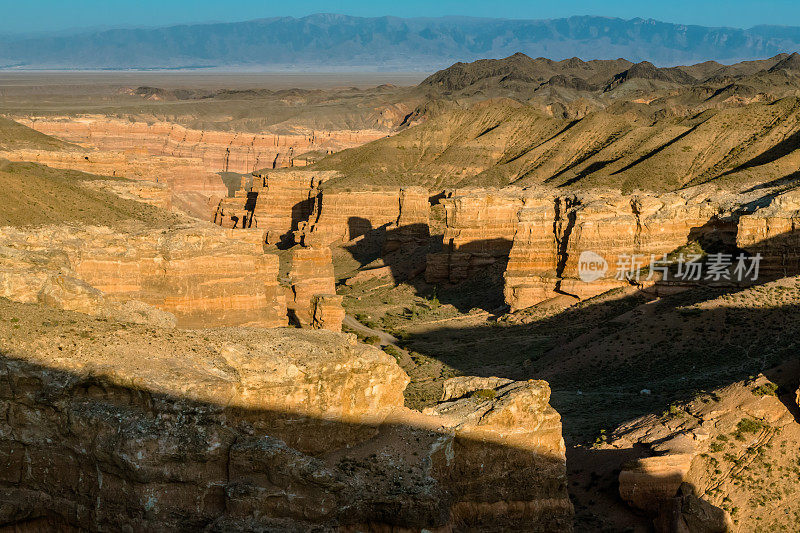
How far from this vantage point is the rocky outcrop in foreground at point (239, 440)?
14.4m

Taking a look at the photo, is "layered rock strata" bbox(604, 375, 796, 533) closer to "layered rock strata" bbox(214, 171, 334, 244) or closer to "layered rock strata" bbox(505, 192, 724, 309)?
"layered rock strata" bbox(505, 192, 724, 309)

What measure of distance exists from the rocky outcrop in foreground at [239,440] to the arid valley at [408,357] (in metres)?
0.04

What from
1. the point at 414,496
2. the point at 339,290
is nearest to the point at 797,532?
the point at 414,496

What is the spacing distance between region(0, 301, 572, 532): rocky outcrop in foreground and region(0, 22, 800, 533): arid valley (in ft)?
0.12

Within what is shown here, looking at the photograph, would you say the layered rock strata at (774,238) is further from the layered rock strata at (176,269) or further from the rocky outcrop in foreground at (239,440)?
the rocky outcrop in foreground at (239,440)

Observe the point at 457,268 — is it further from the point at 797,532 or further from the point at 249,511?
the point at 249,511

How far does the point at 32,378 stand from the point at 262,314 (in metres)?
22.2

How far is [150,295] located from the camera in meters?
34.3

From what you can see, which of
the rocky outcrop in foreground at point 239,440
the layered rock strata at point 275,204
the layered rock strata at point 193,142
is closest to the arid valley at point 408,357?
the rocky outcrop in foreground at point 239,440

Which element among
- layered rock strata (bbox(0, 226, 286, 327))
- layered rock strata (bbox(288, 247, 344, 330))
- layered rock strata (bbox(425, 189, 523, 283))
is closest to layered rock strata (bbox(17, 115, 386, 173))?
layered rock strata (bbox(425, 189, 523, 283))

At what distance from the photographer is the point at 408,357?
42688mm

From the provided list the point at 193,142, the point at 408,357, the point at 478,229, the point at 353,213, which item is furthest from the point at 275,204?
the point at 193,142

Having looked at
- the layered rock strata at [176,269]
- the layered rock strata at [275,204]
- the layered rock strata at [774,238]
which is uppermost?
the layered rock strata at [774,238]

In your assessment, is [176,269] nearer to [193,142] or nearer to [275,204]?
[275,204]
